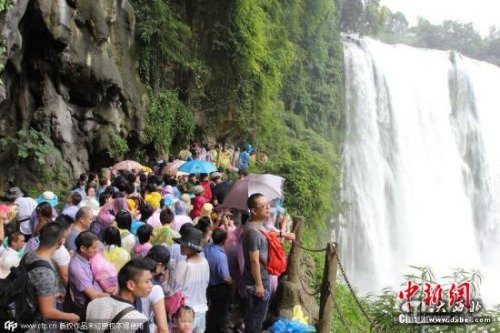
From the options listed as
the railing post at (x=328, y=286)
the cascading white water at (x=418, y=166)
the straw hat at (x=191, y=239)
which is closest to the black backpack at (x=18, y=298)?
the straw hat at (x=191, y=239)

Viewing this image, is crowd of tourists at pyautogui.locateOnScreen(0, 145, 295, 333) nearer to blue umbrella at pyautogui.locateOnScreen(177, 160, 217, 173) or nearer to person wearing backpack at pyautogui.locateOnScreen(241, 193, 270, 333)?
person wearing backpack at pyautogui.locateOnScreen(241, 193, 270, 333)

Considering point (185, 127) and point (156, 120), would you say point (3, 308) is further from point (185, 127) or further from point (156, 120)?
point (185, 127)

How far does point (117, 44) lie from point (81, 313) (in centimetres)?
1029

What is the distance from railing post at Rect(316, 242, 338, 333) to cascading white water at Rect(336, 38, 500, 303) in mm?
15399

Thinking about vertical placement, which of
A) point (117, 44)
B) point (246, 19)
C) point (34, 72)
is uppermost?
point (246, 19)

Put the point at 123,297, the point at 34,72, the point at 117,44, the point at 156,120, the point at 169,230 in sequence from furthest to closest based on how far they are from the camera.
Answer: the point at 156,120, the point at 117,44, the point at 34,72, the point at 169,230, the point at 123,297

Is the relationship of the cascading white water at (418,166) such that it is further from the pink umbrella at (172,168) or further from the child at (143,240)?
the child at (143,240)

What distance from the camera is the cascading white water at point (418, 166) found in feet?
70.0

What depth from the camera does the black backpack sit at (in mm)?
2984

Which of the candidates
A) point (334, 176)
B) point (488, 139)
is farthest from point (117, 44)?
point (488, 139)

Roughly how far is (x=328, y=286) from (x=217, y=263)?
3.72 feet

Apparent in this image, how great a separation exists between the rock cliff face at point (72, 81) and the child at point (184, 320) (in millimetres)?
6995

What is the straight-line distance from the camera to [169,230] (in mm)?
4809

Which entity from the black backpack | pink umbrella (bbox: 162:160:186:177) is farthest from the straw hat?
pink umbrella (bbox: 162:160:186:177)
